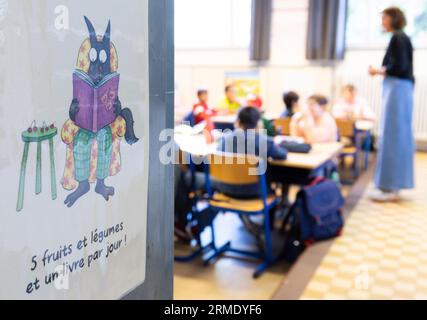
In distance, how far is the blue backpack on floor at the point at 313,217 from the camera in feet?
10.3

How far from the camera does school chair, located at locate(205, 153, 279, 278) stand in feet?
9.66

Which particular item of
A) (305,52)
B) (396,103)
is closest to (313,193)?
(396,103)

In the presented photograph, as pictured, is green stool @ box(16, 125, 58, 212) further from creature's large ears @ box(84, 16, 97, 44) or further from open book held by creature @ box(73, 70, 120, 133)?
creature's large ears @ box(84, 16, 97, 44)

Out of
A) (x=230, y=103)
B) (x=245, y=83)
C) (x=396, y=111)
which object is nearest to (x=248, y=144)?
(x=396, y=111)

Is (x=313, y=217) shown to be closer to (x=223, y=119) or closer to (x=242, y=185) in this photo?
(x=242, y=185)

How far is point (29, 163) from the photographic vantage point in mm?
714

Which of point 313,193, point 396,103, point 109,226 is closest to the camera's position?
point 109,226

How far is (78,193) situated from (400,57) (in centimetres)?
344

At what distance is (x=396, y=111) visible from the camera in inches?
150

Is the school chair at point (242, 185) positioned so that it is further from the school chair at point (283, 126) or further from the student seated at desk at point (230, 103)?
the student seated at desk at point (230, 103)

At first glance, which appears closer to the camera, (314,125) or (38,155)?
(38,155)

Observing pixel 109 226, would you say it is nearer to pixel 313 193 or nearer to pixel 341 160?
pixel 313 193

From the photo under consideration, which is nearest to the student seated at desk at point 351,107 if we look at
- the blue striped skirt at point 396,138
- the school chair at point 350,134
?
the school chair at point 350,134
